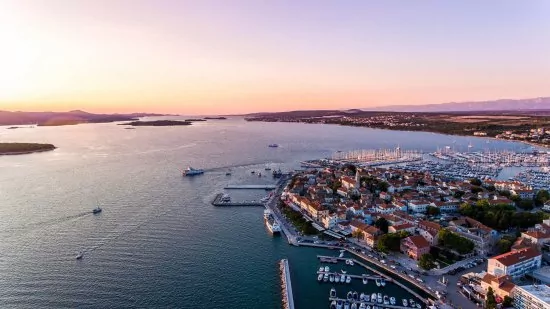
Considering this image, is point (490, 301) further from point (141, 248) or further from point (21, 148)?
point (21, 148)

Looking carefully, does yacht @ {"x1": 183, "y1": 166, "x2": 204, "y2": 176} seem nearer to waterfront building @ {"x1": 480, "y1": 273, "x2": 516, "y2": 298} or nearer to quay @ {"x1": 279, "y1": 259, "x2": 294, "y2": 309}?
quay @ {"x1": 279, "y1": 259, "x2": 294, "y2": 309}

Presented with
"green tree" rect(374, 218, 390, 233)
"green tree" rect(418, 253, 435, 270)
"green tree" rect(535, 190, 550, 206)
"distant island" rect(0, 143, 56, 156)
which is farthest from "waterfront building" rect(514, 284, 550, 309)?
"distant island" rect(0, 143, 56, 156)

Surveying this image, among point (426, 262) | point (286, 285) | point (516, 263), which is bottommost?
point (286, 285)

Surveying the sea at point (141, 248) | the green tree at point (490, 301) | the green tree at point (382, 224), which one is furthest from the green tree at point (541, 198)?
the sea at point (141, 248)

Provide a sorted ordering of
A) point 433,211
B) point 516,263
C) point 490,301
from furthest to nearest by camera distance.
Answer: point 433,211
point 516,263
point 490,301

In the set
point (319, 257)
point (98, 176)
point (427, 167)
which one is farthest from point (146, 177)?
point (427, 167)

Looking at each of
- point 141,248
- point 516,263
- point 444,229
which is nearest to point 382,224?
point 444,229
